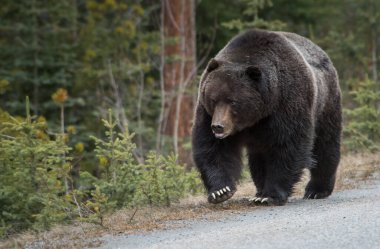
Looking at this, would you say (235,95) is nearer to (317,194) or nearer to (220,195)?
(220,195)

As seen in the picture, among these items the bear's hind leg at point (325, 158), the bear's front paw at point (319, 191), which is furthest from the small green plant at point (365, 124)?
the bear's front paw at point (319, 191)

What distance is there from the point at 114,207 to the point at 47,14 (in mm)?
11820

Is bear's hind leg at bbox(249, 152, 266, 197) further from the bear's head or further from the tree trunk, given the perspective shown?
the tree trunk

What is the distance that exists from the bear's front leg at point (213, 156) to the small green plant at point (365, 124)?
5.97 metres

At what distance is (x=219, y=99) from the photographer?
29.0 feet

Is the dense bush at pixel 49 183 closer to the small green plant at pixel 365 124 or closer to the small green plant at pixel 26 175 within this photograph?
the small green plant at pixel 26 175

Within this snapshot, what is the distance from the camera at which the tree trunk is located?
19.3 metres

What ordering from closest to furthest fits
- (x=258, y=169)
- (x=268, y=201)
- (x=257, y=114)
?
(x=257, y=114) < (x=268, y=201) < (x=258, y=169)

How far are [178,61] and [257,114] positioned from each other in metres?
10.6

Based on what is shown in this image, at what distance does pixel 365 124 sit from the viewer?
1495 centimetres

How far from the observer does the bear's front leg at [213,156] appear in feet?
29.8

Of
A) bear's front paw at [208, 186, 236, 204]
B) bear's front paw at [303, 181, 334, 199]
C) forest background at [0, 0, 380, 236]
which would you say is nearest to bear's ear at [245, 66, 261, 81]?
bear's front paw at [208, 186, 236, 204]

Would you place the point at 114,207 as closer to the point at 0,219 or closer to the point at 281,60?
the point at 0,219

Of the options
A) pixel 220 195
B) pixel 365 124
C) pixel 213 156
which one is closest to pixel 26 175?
pixel 213 156
